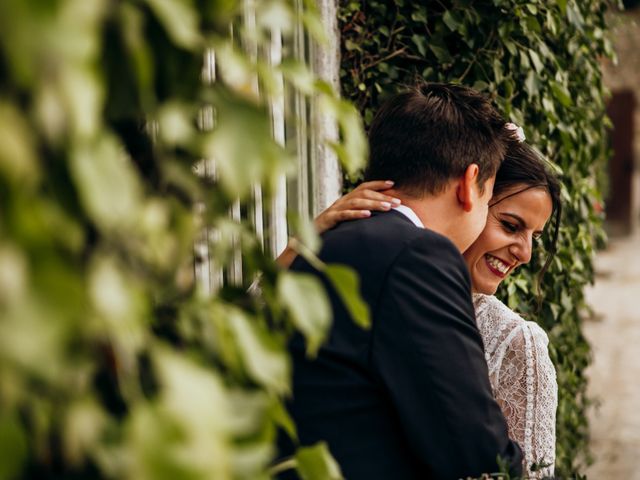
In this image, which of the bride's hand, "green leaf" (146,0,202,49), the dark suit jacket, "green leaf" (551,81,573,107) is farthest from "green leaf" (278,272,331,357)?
"green leaf" (551,81,573,107)

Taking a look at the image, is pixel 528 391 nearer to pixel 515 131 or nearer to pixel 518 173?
pixel 518 173

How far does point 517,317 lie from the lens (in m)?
2.87

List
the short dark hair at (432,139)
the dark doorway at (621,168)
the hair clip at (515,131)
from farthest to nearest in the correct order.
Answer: the dark doorway at (621,168), the hair clip at (515,131), the short dark hair at (432,139)

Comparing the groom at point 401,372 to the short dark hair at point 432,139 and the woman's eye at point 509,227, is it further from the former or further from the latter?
the woman's eye at point 509,227

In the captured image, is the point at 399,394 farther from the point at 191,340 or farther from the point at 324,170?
the point at 324,170

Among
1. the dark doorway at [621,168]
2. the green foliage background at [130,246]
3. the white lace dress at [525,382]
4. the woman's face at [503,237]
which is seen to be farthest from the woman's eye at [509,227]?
the dark doorway at [621,168]

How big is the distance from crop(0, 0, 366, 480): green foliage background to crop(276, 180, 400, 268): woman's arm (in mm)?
1180

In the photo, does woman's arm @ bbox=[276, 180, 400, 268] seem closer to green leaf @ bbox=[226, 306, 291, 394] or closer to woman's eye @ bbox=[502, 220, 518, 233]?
woman's eye @ bbox=[502, 220, 518, 233]

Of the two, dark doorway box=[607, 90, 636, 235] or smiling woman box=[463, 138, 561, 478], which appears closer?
smiling woman box=[463, 138, 561, 478]

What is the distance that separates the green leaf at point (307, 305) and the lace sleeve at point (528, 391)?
71.3 inches

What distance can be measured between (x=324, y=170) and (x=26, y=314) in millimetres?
2875

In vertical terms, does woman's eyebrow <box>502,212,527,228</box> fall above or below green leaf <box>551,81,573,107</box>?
below

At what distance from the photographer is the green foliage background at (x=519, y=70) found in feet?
11.8

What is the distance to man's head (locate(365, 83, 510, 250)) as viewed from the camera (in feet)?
7.89
